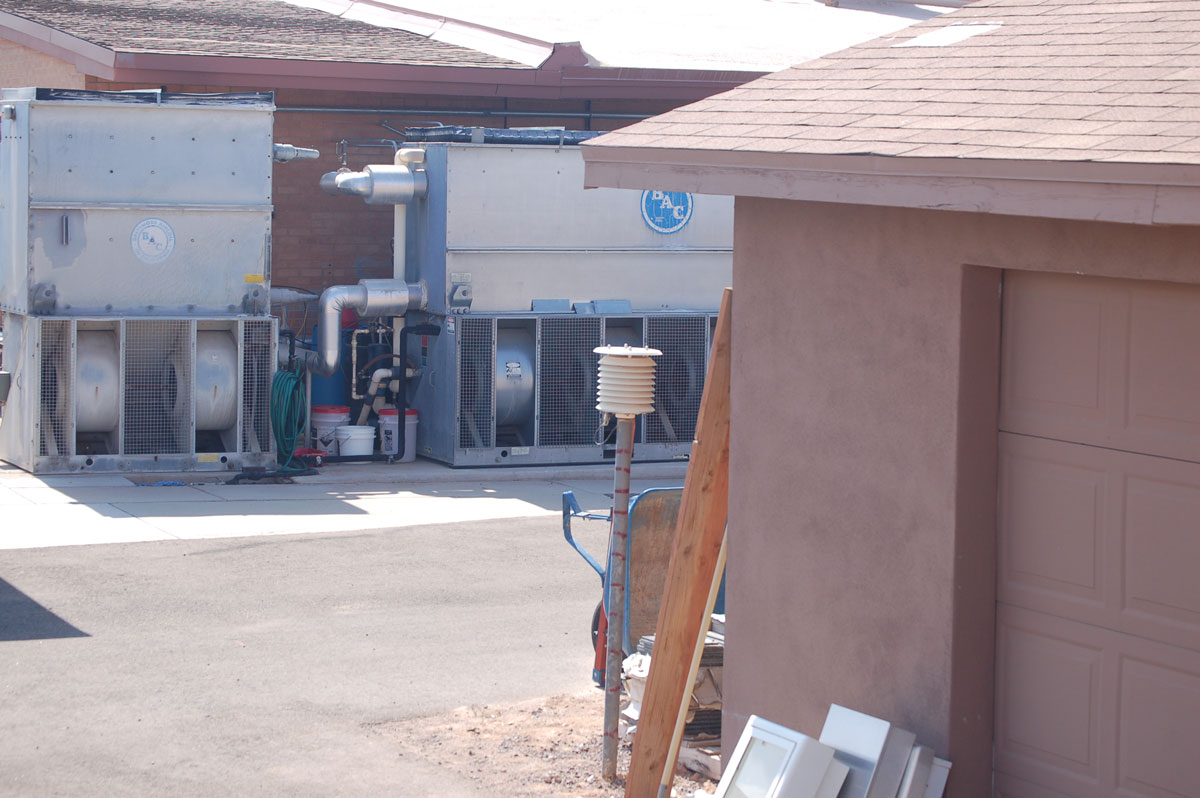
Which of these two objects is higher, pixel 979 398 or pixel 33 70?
pixel 33 70

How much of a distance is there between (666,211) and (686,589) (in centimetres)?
926

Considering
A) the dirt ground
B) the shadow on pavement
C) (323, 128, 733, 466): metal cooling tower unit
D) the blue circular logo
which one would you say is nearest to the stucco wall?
the dirt ground

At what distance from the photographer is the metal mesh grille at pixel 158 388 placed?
13.5m

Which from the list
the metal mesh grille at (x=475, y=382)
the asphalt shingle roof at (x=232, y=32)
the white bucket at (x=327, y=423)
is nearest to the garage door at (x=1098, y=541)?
the metal mesh grille at (x=475, y=382)

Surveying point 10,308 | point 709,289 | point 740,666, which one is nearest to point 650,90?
point 709,289

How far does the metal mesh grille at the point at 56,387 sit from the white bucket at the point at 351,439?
96.5 inches

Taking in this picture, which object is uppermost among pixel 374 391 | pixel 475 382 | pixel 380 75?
pixel 380 75

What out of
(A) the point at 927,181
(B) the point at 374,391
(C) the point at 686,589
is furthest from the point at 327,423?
(A) the point at 927,181

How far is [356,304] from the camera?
47.0 feet

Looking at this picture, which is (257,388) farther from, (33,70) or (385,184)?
(33,70)

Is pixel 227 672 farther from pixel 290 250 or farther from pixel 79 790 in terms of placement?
pixel 290 250

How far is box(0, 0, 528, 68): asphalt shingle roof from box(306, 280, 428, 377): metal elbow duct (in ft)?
10.1

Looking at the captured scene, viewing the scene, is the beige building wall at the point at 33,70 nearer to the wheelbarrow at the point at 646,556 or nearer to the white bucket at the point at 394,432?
the white bucket at the point at 394,432

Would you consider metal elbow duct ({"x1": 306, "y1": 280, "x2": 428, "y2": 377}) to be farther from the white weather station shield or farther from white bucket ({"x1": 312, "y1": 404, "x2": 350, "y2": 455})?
the white weather station shield
